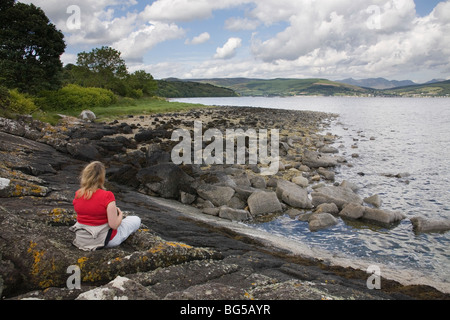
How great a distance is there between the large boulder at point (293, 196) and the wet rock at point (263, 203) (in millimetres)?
819

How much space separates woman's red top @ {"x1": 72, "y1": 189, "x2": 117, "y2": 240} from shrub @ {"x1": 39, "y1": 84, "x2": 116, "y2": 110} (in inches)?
1508

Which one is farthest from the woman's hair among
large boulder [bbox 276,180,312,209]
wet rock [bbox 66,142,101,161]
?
wet rock [bbox 66,142,101,161]

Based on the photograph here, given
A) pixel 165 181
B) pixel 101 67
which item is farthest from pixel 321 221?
pixel 101 67

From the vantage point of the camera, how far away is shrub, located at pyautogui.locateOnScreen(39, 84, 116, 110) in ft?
132

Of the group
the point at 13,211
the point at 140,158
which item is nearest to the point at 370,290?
the point at 13,211

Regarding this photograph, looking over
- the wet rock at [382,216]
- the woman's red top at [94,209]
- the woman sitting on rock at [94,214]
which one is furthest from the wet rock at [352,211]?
the woman's red top at [94,209]

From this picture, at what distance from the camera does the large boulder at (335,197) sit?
44.5 ft

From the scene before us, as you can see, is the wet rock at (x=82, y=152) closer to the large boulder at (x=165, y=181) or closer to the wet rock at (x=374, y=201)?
the large boulder at (x=165, y=181)

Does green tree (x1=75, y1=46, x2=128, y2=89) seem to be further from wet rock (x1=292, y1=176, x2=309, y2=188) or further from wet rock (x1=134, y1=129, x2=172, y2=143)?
wet rock (x1=292, y1=176, x2=309, y2=188)

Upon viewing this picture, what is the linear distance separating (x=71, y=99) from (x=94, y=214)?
4356 cm

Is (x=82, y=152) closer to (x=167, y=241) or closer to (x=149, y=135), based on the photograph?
(x=149, y=135)

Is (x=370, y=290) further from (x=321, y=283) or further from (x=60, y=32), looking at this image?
(x=60, y=32)

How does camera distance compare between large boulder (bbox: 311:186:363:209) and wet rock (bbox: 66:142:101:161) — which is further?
wet rock (bbox: 66:142:101:161)
